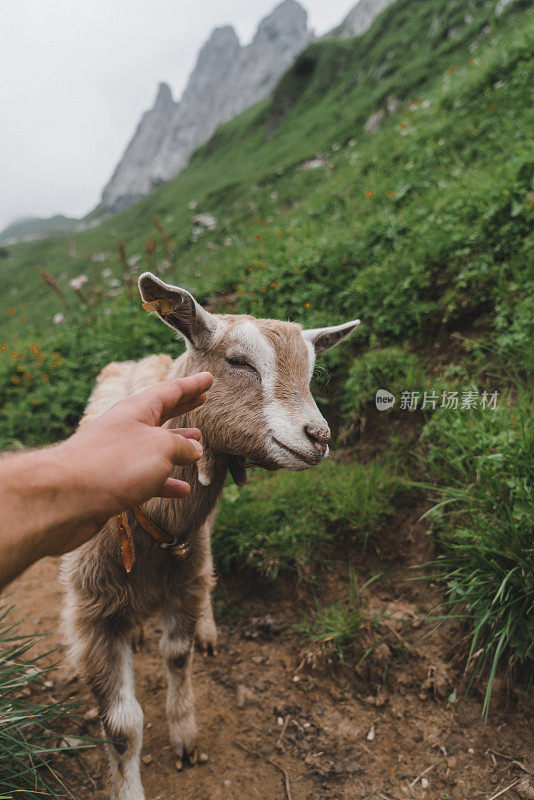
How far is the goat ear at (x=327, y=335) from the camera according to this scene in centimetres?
235

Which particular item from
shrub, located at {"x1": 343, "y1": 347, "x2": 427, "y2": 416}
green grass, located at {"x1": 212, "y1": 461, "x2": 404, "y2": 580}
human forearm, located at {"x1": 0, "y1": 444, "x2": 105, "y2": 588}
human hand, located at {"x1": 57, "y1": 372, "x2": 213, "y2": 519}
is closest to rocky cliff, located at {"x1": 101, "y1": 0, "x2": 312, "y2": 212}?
shrub, located at {"x1": 343, "y1": 347, "x2": 427, "y2": 416}

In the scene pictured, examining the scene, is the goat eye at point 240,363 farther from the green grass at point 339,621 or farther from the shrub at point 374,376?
the shrub at point 374,376

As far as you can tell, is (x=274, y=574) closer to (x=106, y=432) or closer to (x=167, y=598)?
(x=167, y=598)

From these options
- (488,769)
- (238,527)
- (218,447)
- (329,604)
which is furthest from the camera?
(238,527)

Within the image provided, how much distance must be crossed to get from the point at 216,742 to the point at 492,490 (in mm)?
2403

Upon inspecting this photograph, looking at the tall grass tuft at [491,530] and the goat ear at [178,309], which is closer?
the goat ear at [178,309]

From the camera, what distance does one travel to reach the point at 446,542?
327 centimetres

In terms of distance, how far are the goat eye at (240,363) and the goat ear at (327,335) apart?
0.36 meters

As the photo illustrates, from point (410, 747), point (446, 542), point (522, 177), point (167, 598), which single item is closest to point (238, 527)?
point (167, 598)

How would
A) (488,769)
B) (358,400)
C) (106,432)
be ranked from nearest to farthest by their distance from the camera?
(106,432) → (488,769) → (358,400)

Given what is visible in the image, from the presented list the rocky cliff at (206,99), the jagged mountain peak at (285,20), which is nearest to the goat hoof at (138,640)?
the rocky cliff at (206,99)

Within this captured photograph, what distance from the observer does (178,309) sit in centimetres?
209

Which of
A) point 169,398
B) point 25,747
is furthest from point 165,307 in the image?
point 25,747

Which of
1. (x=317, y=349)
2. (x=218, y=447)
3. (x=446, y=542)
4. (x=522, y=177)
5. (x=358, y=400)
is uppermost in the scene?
(x=522, y=177)
